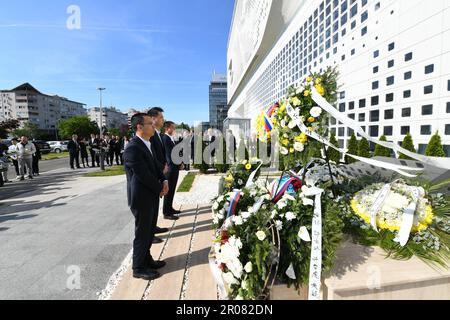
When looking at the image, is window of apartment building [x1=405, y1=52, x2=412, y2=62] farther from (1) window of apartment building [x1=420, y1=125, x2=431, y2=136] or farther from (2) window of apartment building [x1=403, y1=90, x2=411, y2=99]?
(1) window of apartment building [x1=420, y1=125, x2=431, y2=136]

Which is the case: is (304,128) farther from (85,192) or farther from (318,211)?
(85,192)

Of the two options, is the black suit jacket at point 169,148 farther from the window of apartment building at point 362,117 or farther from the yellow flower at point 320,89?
the window of apartment building at point 362,117

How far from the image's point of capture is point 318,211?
6.24 feet

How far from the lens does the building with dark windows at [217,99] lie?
5074 inches

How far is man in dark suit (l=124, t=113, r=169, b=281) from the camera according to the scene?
2.56 m

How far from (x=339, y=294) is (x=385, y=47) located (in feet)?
27.9

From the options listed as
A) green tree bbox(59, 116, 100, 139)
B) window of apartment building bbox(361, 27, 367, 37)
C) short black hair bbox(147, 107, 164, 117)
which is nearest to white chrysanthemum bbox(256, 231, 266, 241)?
short black hair bbox(147, 107, 164, 117)

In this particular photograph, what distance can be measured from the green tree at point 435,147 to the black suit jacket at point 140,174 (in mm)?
6788

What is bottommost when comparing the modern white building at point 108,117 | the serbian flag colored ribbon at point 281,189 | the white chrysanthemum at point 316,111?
the serbian flag colored ribbon at point 281,189

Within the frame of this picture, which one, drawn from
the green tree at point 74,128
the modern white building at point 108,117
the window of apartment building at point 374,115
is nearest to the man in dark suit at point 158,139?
the window of apartment building at point 374,115

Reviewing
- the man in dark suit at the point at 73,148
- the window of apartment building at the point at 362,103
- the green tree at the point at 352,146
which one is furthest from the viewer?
the man in dark suit at the point at 73,148

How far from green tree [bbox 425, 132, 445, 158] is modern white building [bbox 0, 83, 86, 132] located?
103541 mm

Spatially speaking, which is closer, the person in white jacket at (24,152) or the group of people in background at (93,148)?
the person in white jacket at (24,152)
